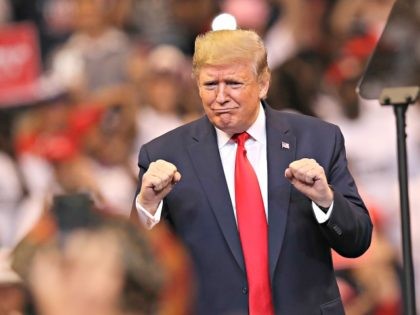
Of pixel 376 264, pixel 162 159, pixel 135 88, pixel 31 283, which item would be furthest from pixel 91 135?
pixel 31 283

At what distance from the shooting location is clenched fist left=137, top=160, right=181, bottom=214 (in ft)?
9.99

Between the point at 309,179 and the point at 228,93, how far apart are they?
376 mm

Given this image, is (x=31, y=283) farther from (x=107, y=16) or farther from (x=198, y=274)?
(x=107, y=16)

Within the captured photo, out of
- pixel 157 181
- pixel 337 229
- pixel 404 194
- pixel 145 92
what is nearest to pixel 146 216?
pixel 157 181

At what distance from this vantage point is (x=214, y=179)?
3.30m

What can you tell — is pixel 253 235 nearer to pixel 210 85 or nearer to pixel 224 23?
pixel 210 85

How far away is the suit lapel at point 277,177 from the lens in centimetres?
322

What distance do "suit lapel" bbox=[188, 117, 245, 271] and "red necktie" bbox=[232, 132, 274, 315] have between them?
0.03 meters

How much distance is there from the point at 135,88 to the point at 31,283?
16.0 ft

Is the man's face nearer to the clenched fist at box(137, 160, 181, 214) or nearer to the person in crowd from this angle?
the clenched fist at box(137, 160, 181, 214)

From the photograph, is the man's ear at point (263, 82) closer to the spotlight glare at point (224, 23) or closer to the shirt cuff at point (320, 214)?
the spotlight glare at point (224, 23)

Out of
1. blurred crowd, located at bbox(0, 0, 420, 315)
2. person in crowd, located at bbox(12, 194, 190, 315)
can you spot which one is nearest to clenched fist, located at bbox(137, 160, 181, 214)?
person in crowd, located at bbox(12, 194, 190, 315)

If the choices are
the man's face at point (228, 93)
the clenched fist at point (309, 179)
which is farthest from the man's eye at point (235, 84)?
the clenched fist at point (309, 179)

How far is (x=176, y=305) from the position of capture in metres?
1.56
